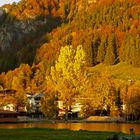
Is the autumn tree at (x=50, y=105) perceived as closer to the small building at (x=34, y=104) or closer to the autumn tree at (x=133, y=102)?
the autumn tree at (x=133, y=102)

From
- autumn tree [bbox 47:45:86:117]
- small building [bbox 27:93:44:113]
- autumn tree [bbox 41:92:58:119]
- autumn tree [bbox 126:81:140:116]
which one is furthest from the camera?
small building [bbox 27:93:44:113]

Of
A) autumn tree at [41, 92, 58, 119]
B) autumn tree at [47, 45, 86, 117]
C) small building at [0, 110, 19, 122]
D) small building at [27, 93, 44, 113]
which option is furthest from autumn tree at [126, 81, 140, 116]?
small building at [27, 93, 44, 113]

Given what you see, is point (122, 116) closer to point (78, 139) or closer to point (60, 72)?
point (60, 72)

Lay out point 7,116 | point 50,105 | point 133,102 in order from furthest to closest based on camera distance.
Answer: point 50,105 → point 7,116 → point 133,102

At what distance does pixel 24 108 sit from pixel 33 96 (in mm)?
18865

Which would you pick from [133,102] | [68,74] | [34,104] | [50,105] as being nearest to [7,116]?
[50,105]

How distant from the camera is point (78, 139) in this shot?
3086 cm

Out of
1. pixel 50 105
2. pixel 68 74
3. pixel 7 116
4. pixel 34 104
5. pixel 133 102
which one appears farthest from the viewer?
pixel 34 104

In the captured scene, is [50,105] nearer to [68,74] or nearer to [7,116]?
[68,74]

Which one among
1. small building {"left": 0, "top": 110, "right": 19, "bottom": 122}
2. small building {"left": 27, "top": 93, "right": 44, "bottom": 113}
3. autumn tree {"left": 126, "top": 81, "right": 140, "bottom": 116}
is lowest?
small building {"left": 0, "top": 110, "right": 19, "bottom": 122}

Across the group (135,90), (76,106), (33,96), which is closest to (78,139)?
(135,90)

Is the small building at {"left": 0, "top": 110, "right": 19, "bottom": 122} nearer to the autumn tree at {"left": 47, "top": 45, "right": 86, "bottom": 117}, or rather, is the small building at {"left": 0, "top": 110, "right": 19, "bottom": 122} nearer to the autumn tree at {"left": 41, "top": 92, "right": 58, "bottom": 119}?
the autumn tree at {"left": 41, "top": 92, "right": 58, "bottom": 119}

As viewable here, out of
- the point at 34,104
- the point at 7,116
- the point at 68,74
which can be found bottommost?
the point at 7,116

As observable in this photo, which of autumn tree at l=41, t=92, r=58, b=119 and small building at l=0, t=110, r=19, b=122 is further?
autumn tree at l=41, t=92, r=58, b=119
